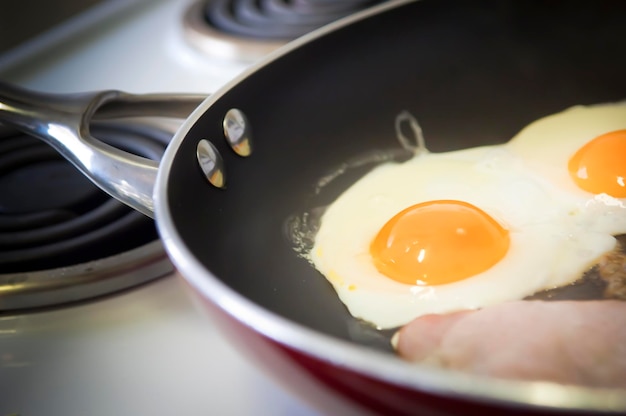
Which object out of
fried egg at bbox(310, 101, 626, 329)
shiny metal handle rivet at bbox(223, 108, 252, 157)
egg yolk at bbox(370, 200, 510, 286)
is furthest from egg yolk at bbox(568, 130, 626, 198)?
shiny metal handle rivet at bbox(223, 108, 252, 157)

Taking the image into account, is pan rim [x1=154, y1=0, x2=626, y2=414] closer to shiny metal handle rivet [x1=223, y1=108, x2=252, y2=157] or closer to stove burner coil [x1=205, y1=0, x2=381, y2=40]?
shiny metal handle rivet [x1=223, y1=108, x2=252, y2=157]

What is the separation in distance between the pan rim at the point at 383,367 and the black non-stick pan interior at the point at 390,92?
208 millimetres

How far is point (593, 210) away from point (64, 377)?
56 centimetres

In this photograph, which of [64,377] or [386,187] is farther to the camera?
[386,187]

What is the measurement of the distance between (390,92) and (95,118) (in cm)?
36

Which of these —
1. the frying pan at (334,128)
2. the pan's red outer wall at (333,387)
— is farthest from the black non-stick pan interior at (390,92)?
the pan's red outer wall at (333,387)

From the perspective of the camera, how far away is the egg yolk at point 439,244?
0.67m

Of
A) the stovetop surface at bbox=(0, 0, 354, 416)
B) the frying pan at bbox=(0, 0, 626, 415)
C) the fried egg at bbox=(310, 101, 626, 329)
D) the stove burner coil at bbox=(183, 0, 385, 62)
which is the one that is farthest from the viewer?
the stove burner coil at bbox=(183, 0, 385, 62)

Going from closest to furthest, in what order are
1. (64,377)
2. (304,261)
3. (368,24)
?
(64,377) < (304,261) < (368,24)

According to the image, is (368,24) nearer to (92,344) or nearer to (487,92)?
(487,92)

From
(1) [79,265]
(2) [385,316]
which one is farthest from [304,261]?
(1) [79,265]

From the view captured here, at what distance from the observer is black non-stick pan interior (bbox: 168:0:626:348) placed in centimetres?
70

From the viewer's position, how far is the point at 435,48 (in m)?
0.87

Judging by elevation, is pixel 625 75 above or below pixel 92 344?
above
